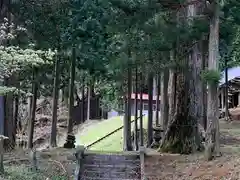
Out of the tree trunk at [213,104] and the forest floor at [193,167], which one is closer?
the forest floor at [193,167]

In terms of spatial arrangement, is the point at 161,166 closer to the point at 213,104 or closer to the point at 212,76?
the point at 213,104

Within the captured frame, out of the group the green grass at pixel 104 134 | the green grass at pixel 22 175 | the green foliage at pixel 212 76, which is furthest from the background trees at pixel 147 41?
the green grass at pixel 104 134

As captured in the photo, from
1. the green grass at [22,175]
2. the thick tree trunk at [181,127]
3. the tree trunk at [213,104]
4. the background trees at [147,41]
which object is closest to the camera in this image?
the green grass at [22,175]

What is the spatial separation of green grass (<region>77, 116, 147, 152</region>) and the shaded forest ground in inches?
396

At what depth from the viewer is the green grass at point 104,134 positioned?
25656 millimetres

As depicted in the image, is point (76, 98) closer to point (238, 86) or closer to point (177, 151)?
point (238, 86)

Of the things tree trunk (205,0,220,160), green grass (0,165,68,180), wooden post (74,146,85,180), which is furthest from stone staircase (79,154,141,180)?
tree trunk (205,0,220,160)

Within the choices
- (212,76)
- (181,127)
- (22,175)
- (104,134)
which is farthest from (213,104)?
(104,134)

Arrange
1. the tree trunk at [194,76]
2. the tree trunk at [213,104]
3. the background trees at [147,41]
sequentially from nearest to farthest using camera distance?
the tree trunk at [213,104] < the background trees at [147,41] < the tree trunk at [194,76]

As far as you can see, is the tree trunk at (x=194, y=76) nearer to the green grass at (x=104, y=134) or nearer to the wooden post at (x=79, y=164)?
the wooden post at (x=79, y=164)

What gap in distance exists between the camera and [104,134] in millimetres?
29109

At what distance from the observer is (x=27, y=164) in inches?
505

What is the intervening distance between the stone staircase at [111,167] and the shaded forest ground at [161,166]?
37cm

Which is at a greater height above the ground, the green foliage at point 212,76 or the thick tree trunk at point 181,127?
the green foliage at point 212,76
